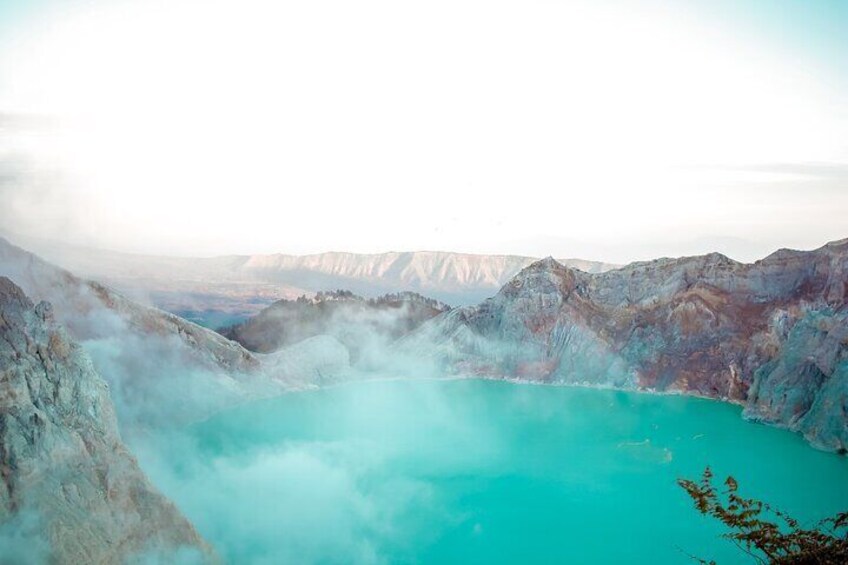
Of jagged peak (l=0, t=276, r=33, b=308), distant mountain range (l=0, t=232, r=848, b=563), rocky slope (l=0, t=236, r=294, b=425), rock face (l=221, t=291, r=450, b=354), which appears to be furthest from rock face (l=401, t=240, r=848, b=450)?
jagged peak (l=0, t=276, r=33, b=308)

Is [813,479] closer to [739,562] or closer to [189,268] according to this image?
[739,562]

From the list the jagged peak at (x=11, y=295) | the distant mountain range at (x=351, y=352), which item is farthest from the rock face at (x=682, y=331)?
the jagged peak at (x=11, y=295)

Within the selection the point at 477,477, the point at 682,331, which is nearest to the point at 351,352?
the point at 682,331

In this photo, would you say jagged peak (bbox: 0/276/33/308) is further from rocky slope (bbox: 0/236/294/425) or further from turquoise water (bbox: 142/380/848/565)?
rocky slope (bbox: 0/236/294/425)

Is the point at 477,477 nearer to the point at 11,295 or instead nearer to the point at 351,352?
the point at 11,295

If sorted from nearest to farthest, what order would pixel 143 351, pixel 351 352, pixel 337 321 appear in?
1. pixel 143 351
2. pixel 351 352
3. pixel 337 321

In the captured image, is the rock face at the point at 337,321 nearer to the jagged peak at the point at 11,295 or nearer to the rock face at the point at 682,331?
the rock face at the point at 682,331
